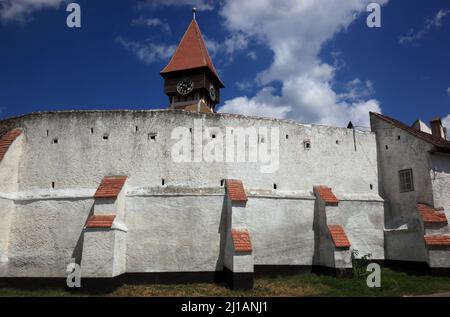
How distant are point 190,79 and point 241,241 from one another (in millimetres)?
17901

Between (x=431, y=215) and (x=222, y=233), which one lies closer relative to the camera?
(x=222, y=233)

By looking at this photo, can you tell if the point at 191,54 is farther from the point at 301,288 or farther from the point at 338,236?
the point at 301,288

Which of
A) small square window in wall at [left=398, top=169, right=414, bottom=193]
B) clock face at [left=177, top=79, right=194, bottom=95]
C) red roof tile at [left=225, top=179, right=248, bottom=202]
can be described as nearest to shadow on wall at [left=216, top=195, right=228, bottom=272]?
red roof tile at [left=225, top=179, right=248, bottom=202]

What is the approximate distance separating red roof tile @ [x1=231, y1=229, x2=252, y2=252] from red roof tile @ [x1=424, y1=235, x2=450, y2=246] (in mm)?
7277

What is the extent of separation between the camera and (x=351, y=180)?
16031mm

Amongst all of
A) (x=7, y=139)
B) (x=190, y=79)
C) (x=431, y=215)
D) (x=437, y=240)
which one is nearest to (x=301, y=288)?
(x=437, y=240)

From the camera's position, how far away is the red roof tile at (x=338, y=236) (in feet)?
44.3

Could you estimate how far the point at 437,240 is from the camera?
45.3 ft

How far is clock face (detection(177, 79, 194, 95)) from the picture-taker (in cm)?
2720

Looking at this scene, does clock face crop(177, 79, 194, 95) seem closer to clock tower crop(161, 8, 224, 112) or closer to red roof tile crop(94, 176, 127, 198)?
clock tower crop(161, 8, 224, 112)

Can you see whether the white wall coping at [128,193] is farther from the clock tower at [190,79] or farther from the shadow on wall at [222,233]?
the clock tower at [190,79]

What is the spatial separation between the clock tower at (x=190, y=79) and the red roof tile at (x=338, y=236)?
14902 mm
